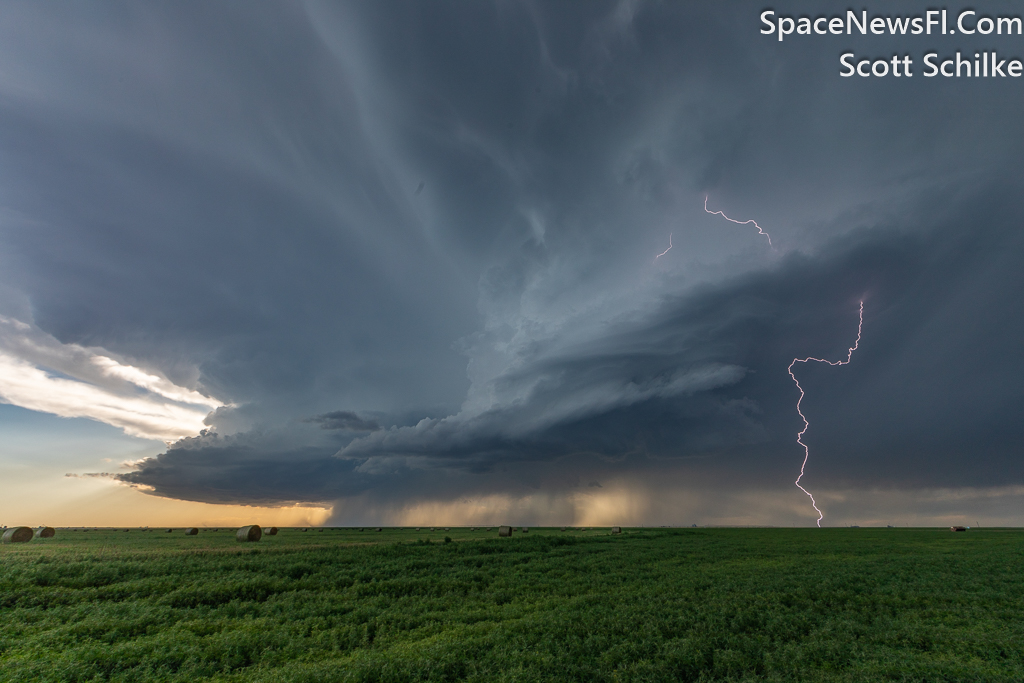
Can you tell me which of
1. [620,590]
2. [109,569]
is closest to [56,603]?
[109,569]

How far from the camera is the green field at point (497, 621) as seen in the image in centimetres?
1357

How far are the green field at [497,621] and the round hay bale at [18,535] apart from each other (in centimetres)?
3155

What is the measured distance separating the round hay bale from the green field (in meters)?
31.5

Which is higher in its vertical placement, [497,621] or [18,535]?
[497,621]

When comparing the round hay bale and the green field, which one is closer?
the green field

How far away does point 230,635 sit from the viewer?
16547 millimetres

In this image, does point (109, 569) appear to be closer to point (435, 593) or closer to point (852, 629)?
point (435, 593)

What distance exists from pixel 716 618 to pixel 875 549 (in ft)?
152

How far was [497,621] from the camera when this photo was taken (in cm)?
1989

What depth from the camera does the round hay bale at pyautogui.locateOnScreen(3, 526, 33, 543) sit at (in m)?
49.4

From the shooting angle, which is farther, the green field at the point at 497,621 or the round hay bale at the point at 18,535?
the round hay bale at the point at 18,535

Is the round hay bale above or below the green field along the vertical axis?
below

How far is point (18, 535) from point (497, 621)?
212 feet

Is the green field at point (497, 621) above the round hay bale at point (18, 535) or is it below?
above
